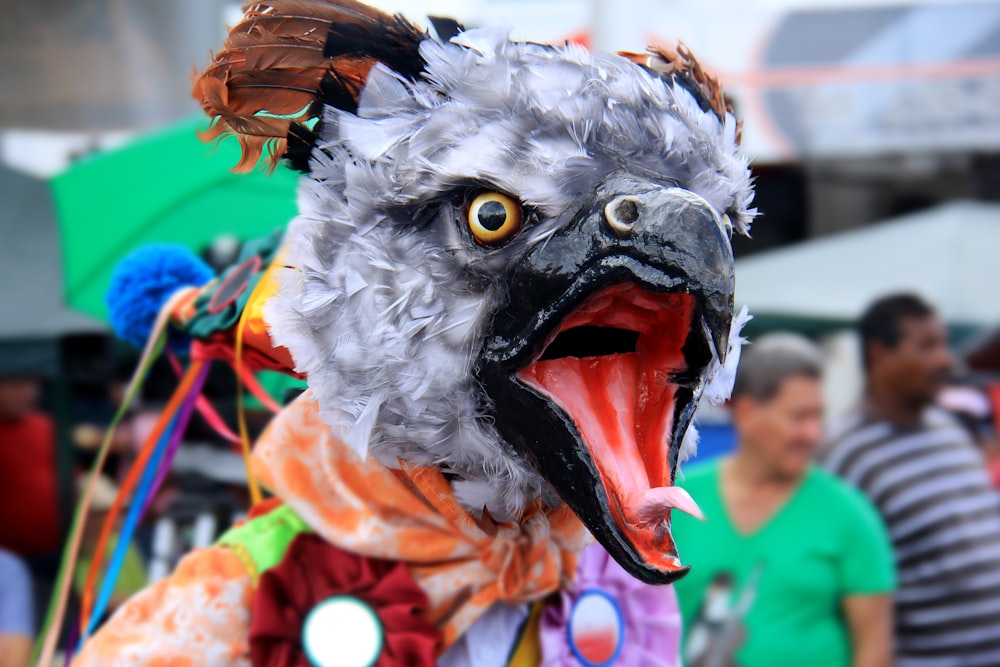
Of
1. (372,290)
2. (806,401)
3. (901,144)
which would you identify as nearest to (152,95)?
(806,401)

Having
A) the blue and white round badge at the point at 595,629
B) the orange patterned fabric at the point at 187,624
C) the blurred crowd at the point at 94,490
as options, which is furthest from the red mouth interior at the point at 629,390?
the blurred crowd at the point at 94,490

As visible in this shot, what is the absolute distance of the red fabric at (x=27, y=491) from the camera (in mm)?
3676

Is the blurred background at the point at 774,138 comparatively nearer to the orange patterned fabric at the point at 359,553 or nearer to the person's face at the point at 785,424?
the person's face at the point at 785,424

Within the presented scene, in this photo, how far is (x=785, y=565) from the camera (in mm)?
2432

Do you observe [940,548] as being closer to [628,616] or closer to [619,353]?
[628,616]

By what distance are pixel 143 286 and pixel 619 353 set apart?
0.80 m

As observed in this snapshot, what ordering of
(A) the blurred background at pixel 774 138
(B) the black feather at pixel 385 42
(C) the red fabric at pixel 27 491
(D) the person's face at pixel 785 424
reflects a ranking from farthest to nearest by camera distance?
(C) the red fabric at pixel 27 491 < (A) the blurred background at pixel 774 138 < (D) the person's face at pixel 785 424 < (B) the black feather at pixel 385 42

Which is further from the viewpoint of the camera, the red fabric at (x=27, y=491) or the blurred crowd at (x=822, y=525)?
the red fabric at (x=27, y=491)

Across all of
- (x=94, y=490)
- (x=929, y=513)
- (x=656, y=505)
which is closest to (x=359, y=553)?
(x=656, y=505)

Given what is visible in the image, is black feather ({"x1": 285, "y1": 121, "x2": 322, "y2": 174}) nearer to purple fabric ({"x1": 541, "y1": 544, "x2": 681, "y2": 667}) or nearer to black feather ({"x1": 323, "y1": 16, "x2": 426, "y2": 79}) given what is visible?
black feather ({"x1": 323, "y1": 16, "x2": 426, "y2": 79})

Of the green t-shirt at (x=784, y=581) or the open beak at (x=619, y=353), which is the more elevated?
→ the open beak at (x=619, y=353)

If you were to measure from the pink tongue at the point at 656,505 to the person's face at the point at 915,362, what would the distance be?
213 cm

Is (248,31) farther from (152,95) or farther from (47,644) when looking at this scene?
(152,95)

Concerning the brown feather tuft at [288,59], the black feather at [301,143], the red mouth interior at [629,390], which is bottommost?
the red mouth interior at [629,390]
